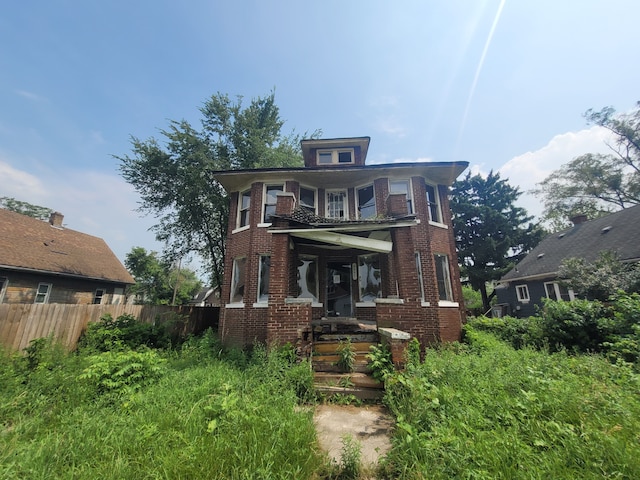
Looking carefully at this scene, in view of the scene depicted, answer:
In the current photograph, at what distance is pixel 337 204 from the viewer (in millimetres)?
11164

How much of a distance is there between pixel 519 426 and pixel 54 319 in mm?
10421

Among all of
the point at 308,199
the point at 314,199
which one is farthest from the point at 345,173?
the point at 308,199

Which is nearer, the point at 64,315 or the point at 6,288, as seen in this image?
the point at 64,315

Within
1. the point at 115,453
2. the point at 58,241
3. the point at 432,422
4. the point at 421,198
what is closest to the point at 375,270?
the point at 421,198

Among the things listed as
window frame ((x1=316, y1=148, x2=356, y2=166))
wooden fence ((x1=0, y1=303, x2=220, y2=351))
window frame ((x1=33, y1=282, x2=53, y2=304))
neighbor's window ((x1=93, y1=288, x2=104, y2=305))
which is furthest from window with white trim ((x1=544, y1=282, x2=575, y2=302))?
window frame ((x1=33, y1=282, x2=53, y2=304))

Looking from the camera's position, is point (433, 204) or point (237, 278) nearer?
point (237, 278)

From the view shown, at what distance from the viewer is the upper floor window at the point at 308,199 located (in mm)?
10898

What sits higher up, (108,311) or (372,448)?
(108,311)

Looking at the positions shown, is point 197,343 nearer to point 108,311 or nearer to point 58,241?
point 108,311

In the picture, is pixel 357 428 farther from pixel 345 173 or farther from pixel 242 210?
pixel 242 210

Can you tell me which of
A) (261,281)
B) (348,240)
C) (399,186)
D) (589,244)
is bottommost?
(261,281)

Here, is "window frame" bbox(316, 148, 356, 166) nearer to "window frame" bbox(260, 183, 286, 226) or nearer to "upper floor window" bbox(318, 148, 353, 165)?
"upper floor window" bbox(318, 148, 353, 165)

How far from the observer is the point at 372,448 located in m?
3.15

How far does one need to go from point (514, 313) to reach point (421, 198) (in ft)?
46.6
